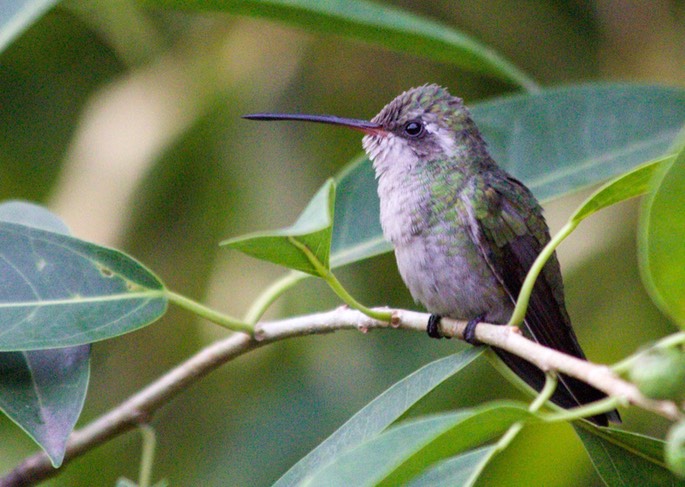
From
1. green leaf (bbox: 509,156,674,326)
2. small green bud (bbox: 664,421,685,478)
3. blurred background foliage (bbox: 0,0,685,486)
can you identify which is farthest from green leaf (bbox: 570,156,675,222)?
blurred background foliage (bbox: 0,0,685,486)

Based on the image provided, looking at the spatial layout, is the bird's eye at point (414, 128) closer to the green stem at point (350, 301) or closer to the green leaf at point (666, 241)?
the green stem at point (350, 301)

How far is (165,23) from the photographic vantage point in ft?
16.8

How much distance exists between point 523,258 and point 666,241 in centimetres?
135

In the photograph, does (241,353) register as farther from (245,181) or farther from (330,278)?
(245,181)

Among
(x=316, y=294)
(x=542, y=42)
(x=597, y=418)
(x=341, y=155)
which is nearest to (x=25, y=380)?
(x=597, y=418)

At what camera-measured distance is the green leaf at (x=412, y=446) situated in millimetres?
1221

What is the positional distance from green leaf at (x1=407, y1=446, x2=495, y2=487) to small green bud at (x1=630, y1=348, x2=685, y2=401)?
0.44m

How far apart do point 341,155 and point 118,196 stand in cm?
120

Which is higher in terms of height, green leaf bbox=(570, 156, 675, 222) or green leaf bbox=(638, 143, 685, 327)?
green leaf bbox=(570, 156, 675, 222)

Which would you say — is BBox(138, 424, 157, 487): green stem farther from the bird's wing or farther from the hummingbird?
the bird's wing

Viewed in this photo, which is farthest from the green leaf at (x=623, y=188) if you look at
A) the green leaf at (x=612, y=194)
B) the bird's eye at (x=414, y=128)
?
the bird's eye at (x=414, y=128)

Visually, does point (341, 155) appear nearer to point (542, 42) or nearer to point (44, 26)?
point (542, 42)

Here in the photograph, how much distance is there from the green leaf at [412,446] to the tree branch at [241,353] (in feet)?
0.48

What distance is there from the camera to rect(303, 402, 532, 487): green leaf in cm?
122
